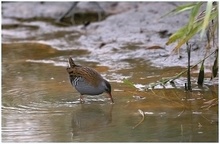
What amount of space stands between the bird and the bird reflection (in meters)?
0.21

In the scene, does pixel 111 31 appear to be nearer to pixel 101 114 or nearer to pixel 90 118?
pixel 101 114

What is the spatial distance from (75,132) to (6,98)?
173 centimetres

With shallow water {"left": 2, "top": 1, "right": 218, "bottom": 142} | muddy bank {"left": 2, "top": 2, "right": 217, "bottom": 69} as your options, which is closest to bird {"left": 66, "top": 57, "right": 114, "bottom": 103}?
shallow water {"left": 2, "top": 1, "right": 218, "bottom": 142}

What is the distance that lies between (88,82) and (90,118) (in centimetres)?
88

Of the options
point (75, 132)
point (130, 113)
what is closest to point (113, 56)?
point (130, 113)

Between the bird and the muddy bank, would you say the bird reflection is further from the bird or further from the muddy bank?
the muddy bank

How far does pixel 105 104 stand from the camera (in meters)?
6.79

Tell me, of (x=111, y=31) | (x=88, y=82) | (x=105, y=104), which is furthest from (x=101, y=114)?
(x=111, y=31)

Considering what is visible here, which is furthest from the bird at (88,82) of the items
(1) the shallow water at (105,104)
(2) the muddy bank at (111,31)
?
(2) the muddy bank at (111,31)

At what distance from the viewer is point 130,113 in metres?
6.31

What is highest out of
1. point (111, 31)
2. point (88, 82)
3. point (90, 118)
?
point (88, 82)

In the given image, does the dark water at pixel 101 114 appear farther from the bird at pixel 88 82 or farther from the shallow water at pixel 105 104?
the bird at pixel 88 82

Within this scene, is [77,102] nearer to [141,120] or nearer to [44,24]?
[141,120]

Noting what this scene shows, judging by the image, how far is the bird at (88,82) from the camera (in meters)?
6.94
